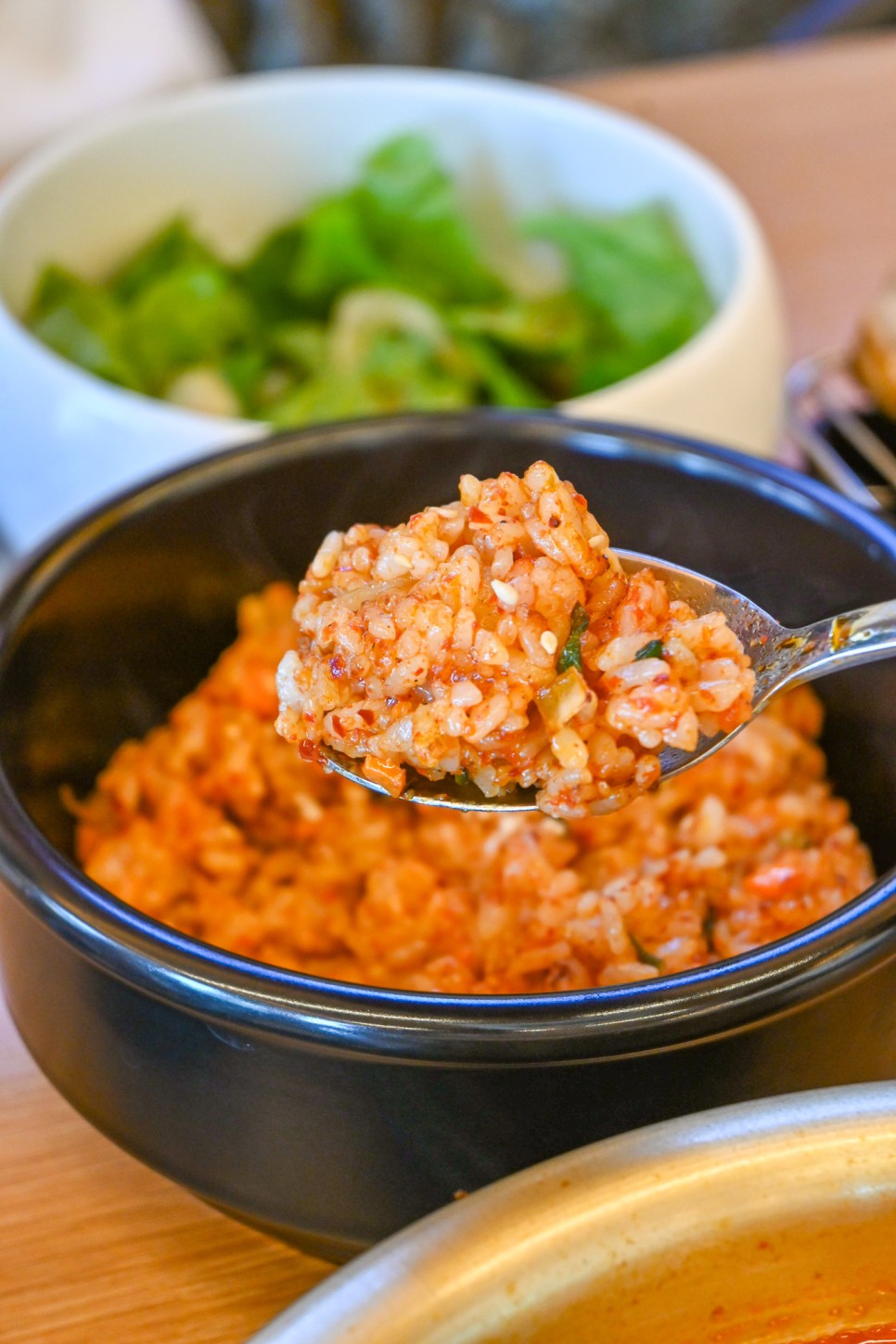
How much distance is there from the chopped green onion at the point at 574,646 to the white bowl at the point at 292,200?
22.1 inches

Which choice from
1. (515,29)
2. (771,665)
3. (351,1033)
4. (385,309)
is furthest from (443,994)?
(515,29)

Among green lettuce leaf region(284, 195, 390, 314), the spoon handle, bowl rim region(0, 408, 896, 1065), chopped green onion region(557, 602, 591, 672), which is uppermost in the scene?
green lettuce leaf region(284, 195, 390, 314)

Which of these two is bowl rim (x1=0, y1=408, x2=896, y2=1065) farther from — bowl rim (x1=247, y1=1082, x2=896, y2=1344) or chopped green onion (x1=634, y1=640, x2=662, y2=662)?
chopped green onion (x1=634, y1=640, x2=662, y2=662)

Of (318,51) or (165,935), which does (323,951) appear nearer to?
(165,935)


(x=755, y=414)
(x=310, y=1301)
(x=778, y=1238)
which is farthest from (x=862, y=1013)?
(x=755, y=414)

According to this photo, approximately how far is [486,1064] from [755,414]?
964mm

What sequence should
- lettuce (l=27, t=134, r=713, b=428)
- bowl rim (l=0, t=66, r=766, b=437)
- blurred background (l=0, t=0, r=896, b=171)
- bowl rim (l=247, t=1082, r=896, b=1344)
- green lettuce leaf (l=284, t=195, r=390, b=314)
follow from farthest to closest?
1. blurred background (l=0, t=0, r=896, b=171)
2. green lettuce leaf (l=284, t=195, r=390, b=314)
3. lettuce (l=27, t=134, r=713, b=428)
4. bowl rim (l=0, t=66, r=766, b=437)
5. bowl rim (l=247, t=1082, r=896, b=1344)

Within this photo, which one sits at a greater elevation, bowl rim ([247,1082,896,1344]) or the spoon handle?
the spoon handle

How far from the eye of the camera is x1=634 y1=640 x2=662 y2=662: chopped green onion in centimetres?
75

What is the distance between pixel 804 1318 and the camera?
67 centimetres

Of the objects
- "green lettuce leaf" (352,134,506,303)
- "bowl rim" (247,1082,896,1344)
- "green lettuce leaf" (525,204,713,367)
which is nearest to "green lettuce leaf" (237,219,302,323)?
"green lettuce leaf" (352,134,506,303)

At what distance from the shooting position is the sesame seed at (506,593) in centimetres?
74

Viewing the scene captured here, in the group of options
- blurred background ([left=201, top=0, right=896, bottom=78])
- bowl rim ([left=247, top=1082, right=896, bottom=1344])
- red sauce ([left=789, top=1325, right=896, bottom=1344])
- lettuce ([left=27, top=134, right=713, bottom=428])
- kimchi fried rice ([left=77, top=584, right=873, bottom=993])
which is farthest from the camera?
blurred background ([left=201, top=0, right=896, bottom=78])

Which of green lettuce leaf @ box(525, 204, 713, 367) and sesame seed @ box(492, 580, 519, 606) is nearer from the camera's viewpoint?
sesame seed @ box(492, 580, 519, 606)
